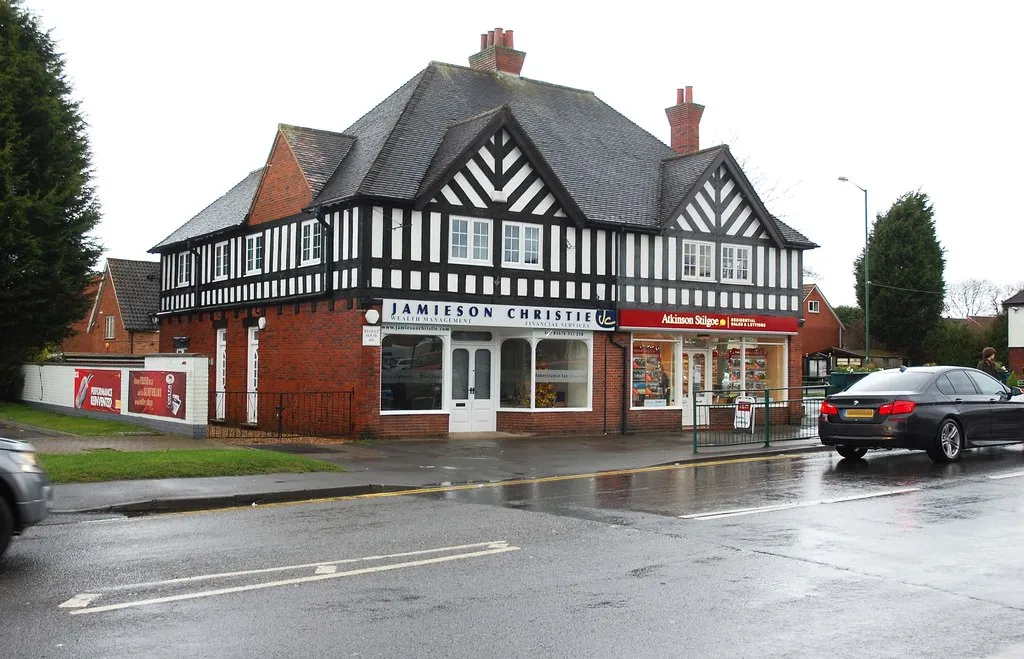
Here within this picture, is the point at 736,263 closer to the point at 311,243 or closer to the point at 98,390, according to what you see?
the point at 311,243

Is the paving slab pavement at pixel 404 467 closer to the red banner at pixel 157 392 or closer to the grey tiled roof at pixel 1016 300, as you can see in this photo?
the red banner at pixel 157 392

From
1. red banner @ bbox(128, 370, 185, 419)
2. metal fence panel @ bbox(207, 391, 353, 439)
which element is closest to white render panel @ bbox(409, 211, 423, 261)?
metal fence panel @ bbox(207, 391, 353, 439)

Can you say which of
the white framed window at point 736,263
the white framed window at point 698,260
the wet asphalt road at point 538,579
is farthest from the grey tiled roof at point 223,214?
the wet asphalt road at point 538,579

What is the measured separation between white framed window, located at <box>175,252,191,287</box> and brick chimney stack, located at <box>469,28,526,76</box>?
10441 mm

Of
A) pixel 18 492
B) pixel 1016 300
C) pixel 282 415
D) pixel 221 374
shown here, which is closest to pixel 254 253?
pixel 221 374

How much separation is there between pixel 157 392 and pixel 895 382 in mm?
14655

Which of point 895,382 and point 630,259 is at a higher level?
point 630,259

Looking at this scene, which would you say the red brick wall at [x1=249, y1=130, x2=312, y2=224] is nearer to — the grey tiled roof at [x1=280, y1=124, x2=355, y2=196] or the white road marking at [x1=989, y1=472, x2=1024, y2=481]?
the grey tiled roof at [x1=280, y1=124, x2=355, y2=196]

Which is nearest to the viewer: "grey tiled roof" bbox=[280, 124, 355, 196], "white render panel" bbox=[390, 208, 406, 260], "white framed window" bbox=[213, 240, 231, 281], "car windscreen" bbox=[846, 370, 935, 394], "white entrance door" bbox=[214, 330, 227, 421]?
"car windscreen" bbox=[846, 370, 935, 394]

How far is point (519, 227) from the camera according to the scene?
23.0 meters

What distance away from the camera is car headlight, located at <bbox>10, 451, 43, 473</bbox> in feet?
27.3

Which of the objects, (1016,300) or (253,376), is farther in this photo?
(1016,300)

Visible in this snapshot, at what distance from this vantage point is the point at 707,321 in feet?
84.9

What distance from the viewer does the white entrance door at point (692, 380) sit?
26031 mm
